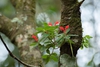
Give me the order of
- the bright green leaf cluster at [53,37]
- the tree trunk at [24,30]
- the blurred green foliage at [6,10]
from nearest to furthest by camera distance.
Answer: the bright green leaf cluster at [53,37] < the tree trunk at [24,30] < the blurred green foliage at [6,10]

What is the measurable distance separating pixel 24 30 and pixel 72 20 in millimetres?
542

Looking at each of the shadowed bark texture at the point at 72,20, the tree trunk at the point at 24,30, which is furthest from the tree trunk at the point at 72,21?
the tree trunk at the point at 24,30

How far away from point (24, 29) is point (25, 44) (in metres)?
0.12

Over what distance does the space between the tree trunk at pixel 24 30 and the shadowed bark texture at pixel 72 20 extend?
331 mm

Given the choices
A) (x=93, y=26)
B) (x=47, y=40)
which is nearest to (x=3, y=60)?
(x=93, y=26)

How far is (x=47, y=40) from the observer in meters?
1.08

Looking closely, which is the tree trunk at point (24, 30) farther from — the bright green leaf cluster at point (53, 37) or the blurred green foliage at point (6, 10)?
the blurred green foliage at point (6, 10)

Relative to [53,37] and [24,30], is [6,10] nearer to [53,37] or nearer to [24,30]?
[24,30]

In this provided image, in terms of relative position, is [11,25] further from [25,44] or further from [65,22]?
[65,22]

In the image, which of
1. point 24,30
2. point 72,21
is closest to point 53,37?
point 72,21

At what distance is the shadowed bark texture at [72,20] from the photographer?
1.01 meters

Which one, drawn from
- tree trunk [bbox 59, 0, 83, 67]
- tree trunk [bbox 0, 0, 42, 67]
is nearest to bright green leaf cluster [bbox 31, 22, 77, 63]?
tree trunk [bbox 59, 0, 83, 67]

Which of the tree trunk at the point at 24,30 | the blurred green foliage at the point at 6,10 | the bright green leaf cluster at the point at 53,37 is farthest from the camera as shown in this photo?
the blurred green foliage at the point at 6,10

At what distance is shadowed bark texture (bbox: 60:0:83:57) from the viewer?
1.01m
